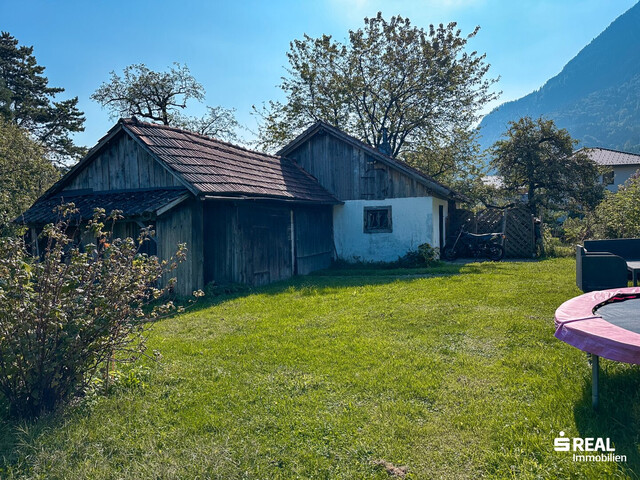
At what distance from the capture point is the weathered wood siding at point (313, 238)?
13.8 metres

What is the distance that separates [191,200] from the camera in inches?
381

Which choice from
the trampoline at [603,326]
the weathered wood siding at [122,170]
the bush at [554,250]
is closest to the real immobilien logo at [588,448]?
the trampoline at [603,326]

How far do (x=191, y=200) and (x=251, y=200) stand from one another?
1636 millimetres

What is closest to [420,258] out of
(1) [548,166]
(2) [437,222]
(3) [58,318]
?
(2) [437,222]

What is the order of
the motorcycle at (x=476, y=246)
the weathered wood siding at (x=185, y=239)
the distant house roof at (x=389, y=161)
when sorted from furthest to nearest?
the motorcycle at (x=476, y=246)
the distant house roof at (x=389, y=161)
the weathered wood siding at (x=185, y=239)

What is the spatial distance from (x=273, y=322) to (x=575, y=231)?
15.7 m

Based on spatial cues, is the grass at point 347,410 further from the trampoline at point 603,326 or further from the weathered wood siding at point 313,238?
the weathered wood siding at point 313,238

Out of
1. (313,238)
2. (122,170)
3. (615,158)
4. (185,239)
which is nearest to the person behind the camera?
(185,239)

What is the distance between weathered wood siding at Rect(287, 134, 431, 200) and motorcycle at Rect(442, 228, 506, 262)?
127 inches

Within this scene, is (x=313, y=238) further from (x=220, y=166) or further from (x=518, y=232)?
(x=518, y=232)

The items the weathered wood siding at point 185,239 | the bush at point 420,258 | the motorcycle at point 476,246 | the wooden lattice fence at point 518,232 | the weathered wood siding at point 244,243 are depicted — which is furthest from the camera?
the motorcycle at point 476,246

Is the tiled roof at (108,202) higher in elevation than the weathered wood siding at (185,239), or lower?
higher

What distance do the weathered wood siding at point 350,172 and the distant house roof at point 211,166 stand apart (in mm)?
1879

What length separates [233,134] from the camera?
3350 centimetres
